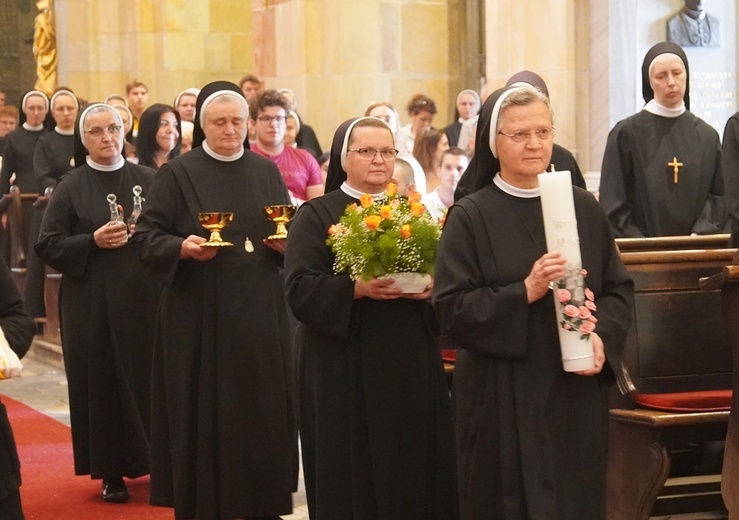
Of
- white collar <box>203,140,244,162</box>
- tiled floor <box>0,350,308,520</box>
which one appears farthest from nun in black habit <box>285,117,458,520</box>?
tiled floor <box>0,350,308,520</box>

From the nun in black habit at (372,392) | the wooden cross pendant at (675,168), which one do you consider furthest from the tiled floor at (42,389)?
the nun in black habit at (372,392)

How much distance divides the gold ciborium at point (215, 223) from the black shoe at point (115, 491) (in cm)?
205

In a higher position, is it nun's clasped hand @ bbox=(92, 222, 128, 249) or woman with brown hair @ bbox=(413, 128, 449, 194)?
woman with brown hair @ bbox=(413, 128, 449, 194)

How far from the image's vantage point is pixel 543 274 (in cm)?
457

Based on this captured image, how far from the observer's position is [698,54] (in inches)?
408

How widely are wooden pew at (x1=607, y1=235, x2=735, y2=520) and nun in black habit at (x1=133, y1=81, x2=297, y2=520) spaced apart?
162 centimetres

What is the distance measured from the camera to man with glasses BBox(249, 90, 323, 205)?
356 inches

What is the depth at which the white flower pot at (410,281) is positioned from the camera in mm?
5410

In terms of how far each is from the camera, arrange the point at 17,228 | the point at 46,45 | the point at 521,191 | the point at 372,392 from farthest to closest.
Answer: the point at 46,45, the point at 17,228, the point at 372,392, the point at 521,191

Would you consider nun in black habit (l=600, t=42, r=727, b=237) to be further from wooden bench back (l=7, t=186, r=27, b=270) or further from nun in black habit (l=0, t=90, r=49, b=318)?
nun in black habit (l=0, t=90, r=49, b=318)

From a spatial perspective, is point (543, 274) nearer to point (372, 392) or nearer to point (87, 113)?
point (372, 392)

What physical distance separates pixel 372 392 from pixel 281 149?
410 cm

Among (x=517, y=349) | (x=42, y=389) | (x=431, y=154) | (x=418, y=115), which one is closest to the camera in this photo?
(x=517, y=349)

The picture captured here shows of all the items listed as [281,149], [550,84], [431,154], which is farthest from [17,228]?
[550,84]
